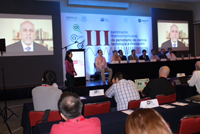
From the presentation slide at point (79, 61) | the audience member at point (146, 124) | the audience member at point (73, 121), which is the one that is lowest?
the audience member at point (73, 121)

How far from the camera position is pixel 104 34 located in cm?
941

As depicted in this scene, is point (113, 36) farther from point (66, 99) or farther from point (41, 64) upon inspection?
point (66, 99)

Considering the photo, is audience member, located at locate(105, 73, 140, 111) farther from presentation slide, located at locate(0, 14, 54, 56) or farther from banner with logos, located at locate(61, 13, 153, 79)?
banner with logos, located at locate(61, 13, 153, 79)

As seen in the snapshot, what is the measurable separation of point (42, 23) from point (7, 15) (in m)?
1.23

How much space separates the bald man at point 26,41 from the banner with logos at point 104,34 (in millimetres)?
1294

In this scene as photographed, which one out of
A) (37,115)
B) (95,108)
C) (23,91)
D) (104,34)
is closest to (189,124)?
(95,108)

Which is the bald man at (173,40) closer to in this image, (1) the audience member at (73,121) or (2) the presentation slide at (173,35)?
(2) the presentation slide at (173,35)

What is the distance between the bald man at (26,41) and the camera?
24.5 ft

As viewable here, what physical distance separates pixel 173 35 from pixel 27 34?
7.30 m

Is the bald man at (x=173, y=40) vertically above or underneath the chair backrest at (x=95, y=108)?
above

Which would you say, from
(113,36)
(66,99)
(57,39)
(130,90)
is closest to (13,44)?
(57,39)

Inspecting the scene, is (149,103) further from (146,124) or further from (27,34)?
(27,34)

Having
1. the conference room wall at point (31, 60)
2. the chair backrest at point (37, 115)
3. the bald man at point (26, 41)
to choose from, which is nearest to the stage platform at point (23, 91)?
the conference room wall at point (31, 60)

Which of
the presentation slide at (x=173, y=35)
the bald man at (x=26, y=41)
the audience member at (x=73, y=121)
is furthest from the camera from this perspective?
the presentation slide at (x=173, y=35)
